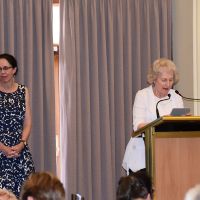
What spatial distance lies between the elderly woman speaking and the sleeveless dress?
0.96m

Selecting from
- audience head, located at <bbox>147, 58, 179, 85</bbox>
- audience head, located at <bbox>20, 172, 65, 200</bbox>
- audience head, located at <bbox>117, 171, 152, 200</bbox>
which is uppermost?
audience head, located at <bbox>147, 58, 179, 85</bbox>

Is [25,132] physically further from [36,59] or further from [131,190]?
[131,190]

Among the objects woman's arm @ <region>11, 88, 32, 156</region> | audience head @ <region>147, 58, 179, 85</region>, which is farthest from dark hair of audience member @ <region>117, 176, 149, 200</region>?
woman's arm @ <region>11, 88, 32, 156</region>

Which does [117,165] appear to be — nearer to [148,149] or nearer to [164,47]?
[164,47]

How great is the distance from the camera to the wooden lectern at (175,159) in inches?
165

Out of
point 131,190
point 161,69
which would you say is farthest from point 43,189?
point 161,69

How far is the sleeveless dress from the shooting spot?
194 inches

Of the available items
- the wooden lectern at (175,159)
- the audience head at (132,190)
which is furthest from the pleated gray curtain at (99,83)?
the audience head at (132,190)

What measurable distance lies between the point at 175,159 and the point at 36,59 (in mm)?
2193

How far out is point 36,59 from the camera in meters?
5.79

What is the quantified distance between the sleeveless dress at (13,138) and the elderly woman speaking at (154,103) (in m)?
0.96

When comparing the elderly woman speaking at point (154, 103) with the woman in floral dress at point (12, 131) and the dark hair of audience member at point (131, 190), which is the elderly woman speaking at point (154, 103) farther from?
the dark hair of audience member at point (131, 190)

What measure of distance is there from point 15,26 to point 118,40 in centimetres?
117

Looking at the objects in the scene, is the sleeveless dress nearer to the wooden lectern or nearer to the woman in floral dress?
the woman in floral dress
